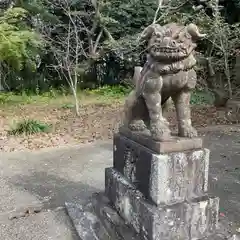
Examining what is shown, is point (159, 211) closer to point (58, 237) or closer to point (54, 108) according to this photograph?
point (58, 237)

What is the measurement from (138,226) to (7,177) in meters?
2.46

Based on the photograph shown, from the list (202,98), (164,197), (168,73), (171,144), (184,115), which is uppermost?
(168,73)

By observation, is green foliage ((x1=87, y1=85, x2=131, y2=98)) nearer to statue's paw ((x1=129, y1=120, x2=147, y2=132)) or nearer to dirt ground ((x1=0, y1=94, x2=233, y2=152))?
dirt ground ((x1=0, y1=94, x2=233, y2=152))

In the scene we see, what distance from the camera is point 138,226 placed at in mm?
2887

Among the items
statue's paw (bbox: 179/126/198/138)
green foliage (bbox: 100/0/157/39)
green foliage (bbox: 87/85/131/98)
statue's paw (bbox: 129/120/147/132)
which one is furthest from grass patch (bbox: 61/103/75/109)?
statue's paw (bbox: 179/126/198/138)

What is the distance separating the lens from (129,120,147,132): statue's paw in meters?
3.13

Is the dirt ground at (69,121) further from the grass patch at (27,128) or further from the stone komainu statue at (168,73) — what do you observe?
the stone komainu statue at (168,73)

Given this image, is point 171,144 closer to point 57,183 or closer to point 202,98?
point 57,183

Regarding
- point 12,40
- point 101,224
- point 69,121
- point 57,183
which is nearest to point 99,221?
point 101,224

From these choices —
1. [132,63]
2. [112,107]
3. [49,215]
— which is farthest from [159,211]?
[132,63]

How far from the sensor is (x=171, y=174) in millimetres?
2721

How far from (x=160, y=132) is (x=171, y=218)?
25.5 inches

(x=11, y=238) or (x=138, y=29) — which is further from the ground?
(x=138, y=29)

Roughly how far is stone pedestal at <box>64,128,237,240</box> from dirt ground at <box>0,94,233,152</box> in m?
3.43
